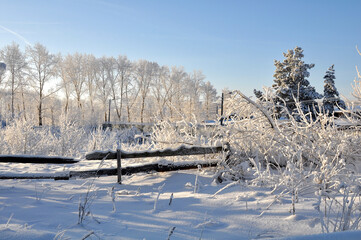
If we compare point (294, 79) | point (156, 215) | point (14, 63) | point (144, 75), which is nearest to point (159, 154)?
point (156, 215)

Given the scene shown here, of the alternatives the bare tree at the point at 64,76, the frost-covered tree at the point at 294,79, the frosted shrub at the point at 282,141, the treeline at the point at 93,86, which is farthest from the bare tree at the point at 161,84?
the frosted shrub at the point at 282,141

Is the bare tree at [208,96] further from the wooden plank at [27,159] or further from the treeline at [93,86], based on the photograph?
the wooden plank at [27,159]

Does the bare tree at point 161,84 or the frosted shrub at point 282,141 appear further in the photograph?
the bare tree at point 161,84

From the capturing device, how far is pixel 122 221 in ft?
10.4

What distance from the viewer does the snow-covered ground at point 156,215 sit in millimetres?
2752

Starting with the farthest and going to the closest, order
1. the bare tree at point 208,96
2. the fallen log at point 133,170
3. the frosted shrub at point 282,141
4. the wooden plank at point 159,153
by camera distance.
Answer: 1. the bare tree at point 208,96
2. the wooden plank at point 159,153
3. the fallen log at point 133,170
4. the frosted shrub at point 282,141

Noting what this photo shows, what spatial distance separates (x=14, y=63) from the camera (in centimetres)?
3481

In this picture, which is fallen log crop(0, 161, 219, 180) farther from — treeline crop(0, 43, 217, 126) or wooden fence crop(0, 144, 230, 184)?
treeline crop(0, 43, 217, 126)

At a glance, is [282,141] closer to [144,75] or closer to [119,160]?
[119,160]

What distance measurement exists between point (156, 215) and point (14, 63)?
130ft

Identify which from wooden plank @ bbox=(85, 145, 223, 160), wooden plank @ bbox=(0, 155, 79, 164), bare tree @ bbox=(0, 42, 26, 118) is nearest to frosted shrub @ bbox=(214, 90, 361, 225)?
wooden plank @ bbox=(85, 145, 223, 160)

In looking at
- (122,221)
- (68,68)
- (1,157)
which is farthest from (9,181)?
(68,68)

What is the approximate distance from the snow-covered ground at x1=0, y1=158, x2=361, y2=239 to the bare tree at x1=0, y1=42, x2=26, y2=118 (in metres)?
36.4

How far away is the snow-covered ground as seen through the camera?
275 centimetres
